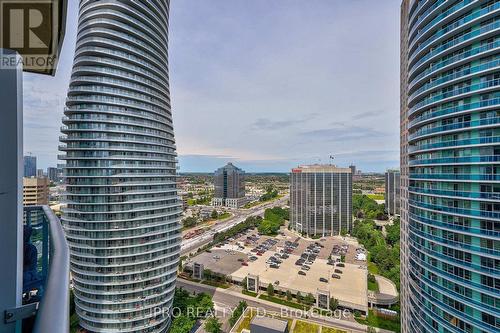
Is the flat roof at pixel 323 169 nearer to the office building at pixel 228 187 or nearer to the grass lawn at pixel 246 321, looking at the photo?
the office building at pixel 228 187

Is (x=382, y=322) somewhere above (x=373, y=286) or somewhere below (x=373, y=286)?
below

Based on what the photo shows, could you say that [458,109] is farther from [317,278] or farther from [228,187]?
[228,187]

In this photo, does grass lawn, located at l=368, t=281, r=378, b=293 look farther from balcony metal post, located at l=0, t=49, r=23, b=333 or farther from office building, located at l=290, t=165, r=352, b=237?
balcony metal post, located at l=0, t=49, r=23, b=333

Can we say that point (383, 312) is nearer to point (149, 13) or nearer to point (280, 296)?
point (280, 296)

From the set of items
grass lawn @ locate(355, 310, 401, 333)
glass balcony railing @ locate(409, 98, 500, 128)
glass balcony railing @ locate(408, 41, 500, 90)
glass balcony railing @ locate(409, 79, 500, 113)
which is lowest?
grass lawn @ locate(355, 310, 401, 333)

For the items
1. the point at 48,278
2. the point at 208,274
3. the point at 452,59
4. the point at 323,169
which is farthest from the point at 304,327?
the point at 323,169

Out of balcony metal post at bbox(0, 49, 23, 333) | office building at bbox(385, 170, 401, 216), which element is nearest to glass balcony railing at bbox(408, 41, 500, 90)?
balcony metal post at bbox(0, 49, 23, 333)

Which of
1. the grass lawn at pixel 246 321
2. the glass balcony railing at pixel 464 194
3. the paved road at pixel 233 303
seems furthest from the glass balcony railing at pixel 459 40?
the grass lawn at pixel 246 321
